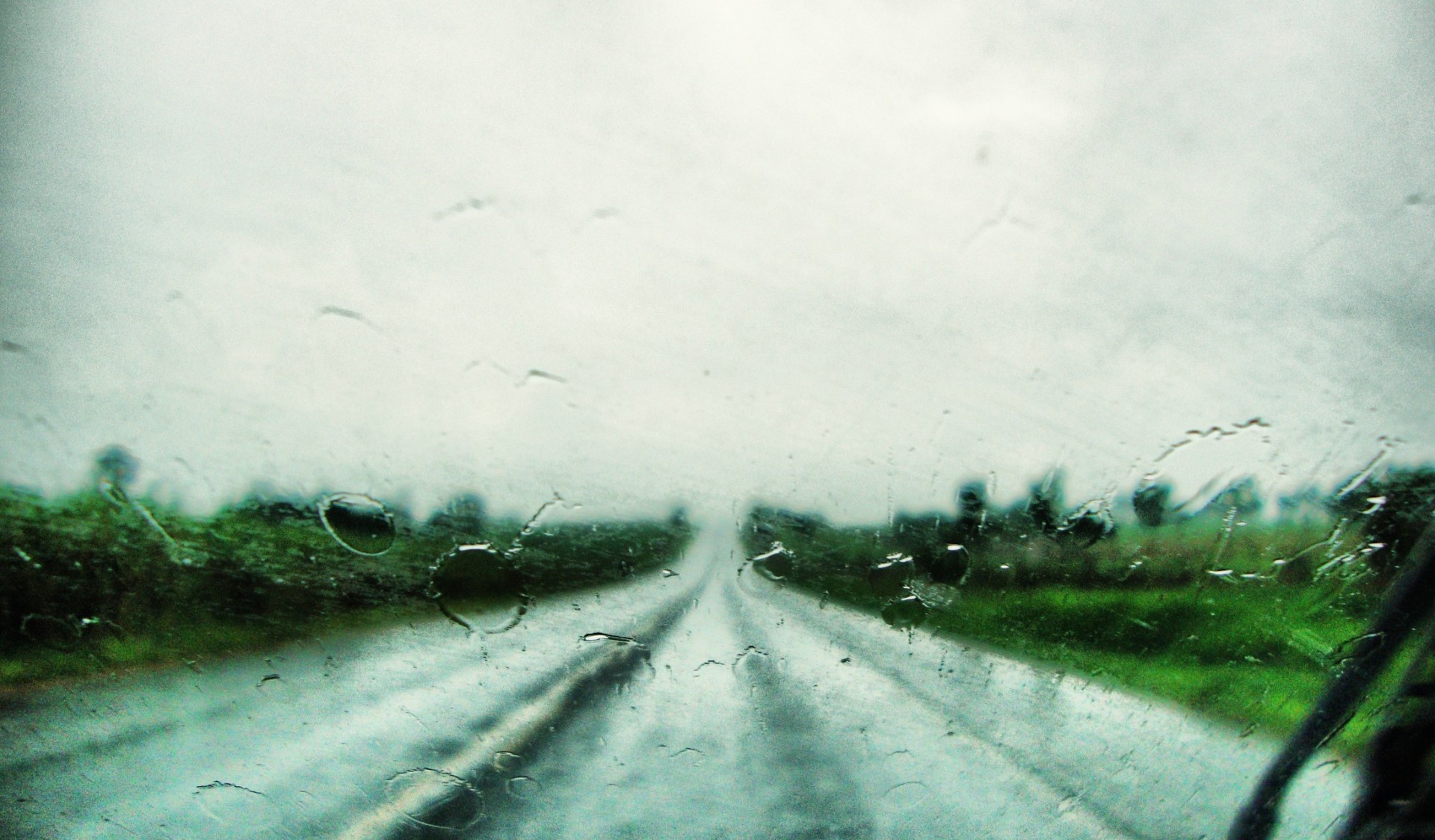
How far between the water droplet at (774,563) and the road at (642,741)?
46 mm

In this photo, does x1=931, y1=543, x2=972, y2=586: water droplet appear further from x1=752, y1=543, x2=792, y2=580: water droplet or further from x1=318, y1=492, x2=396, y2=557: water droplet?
x1=318, y1=492, x2=396, y2=557: water droplet

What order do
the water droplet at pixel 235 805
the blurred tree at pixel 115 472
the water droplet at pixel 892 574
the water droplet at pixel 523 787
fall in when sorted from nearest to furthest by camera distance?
1. the blurred tree at pixel 115 472
2. the water droplet at pixel 235 805
3. the water droplet at pixel 523 787
4. the water droplet at pixel 892 574

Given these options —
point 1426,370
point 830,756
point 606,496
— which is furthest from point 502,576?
point 1426,370

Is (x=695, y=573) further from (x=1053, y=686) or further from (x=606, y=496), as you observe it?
(x=1053, y=686)

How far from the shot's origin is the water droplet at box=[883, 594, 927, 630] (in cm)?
260

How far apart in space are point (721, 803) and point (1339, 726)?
193 cm

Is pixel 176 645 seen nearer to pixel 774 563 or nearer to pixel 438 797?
pixel 438 797

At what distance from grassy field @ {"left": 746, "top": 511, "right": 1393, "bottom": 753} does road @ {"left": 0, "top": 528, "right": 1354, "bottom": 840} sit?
0.29 feet

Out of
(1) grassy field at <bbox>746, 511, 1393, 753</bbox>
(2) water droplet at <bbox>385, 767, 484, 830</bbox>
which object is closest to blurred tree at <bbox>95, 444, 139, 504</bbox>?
(2) water droplet at <bbox>385, 767, 484, 830</bbox>

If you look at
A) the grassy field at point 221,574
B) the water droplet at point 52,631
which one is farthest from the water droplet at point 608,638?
the water droplet at point 52,631

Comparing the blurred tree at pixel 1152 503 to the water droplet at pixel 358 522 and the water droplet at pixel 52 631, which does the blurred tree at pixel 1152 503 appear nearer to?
the water droplet at pixel 358 522

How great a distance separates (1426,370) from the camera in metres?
2.54

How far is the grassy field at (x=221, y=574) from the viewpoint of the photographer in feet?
7.35

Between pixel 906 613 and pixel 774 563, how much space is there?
45 cm
